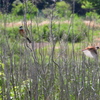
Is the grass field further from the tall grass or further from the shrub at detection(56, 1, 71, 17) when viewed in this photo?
the shrub at detection(56, 1, 71, 17)

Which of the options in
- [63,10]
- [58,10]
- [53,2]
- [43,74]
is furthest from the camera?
[63,10]

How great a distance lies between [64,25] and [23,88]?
9780 mm

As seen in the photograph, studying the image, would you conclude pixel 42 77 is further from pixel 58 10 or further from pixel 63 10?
pixel 63 10

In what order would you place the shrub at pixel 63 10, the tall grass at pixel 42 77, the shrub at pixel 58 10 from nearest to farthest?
the tall grass at pixel 42 77 < the shrub at pixel 58 10 < the shrub at pixel 63 10

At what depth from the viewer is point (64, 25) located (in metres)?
12.5

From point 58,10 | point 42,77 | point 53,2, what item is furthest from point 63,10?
point 42,77

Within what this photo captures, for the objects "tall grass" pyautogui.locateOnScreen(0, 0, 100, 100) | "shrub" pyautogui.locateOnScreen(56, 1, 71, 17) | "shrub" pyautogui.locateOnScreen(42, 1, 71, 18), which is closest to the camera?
"tall grass" pyautogui.locateOnScreen(0, 0, 100, 100)

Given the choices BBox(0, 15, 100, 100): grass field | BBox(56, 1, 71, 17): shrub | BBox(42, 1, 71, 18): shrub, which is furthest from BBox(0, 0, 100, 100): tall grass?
BBox(56, 1, 71, 17): shrub

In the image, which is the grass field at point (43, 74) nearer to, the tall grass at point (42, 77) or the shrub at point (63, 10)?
the tall grass at point (42, 77)

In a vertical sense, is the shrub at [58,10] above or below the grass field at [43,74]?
above

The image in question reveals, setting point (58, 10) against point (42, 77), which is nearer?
point (42, 77)

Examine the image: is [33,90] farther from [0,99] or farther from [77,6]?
[77,6]

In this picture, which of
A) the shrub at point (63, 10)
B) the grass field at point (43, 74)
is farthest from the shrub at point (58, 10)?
the grass field at point (43, 74)

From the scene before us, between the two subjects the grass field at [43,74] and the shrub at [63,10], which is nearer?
the grass field at [43,74]
